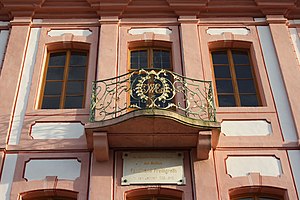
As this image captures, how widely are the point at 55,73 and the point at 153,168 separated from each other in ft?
13.3

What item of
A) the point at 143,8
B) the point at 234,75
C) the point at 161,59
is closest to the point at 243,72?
the point at 234,75

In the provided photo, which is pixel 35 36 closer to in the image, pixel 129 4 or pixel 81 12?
pixel 81 12

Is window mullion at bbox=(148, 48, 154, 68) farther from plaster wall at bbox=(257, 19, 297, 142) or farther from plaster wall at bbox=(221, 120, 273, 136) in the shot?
plaster wall at bbox=(257, 19, 297, 142)

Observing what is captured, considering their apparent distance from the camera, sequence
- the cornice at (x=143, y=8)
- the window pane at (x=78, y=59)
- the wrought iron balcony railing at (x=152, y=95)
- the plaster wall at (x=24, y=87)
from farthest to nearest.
Answer: the cornice at (x=143, y=8) → the window pane at (x=78, y=59) → the plaster wall at (x=24, y=87) → the wrought iron balcony railing at (x=152, y=95)

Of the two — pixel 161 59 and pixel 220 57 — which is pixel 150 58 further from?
pixel 220 57

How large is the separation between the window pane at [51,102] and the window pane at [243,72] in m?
4.56

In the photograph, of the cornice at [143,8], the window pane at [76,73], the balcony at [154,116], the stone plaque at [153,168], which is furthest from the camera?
the cornice at [143,8]

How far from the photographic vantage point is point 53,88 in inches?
518

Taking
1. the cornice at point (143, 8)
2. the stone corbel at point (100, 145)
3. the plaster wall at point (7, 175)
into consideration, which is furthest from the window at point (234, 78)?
the plaster wall at point (7, 175)

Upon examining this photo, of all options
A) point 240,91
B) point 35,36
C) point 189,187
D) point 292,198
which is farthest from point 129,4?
point 292,198

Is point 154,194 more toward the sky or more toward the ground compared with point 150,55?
more toward the ground

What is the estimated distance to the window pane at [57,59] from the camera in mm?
13805

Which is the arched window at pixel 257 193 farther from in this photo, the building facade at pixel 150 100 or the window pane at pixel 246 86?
the window pane at pixel 246 86

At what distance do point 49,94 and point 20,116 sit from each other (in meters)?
1.11
